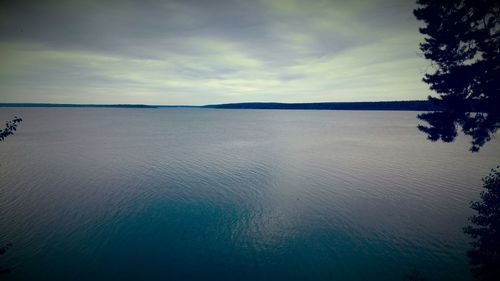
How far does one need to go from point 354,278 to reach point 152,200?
1893 centimetres

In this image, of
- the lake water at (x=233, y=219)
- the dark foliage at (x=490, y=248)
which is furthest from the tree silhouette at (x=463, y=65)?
the lake water at (x=233, y=219)

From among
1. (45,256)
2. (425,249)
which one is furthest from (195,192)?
(425,249)

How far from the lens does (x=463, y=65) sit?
1664cm

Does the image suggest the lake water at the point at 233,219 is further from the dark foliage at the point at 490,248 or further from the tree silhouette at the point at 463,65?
the tree silhouette at the point at 463,65

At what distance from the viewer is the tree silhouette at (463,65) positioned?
50.6 ft

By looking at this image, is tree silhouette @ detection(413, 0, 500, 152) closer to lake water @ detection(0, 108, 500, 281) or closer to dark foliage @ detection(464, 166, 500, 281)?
dark foliage @ detection(464, 166, 500, 281)

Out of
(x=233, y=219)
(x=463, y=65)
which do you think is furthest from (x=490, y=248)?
(x=233, y=219)

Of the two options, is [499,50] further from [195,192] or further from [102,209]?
[102,209]

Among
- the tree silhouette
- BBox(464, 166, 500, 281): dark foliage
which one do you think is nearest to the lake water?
BBox(464, 166, 500, 281): dark foliage

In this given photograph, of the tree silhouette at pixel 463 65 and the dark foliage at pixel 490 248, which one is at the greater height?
the tree silhouette at pixel 463 65

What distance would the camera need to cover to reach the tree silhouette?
50.6 feet

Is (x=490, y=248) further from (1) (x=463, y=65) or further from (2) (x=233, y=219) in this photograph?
(2) (x=233, y=219)

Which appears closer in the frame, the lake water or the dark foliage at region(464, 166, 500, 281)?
the dark foliage at region(464, 166, 500, 281)

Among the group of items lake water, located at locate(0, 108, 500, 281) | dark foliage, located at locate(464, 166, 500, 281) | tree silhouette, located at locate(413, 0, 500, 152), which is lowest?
lake water, located at locate(0, 108, 500, 281)
